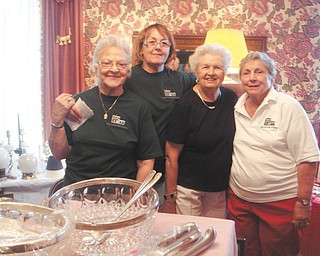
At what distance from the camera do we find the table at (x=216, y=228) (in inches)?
36.0

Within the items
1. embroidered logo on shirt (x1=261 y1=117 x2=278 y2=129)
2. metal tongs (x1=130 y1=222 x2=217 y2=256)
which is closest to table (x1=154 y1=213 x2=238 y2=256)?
metal tongs (x1=130 y1=222 x2=217 y2=256)

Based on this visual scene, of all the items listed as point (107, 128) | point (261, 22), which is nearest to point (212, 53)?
point (107, 128)

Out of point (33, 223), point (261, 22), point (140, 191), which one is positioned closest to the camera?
point (33, 223)

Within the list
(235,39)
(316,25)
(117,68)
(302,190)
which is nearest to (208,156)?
(302,190)

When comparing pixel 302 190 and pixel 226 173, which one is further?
pixel 226 173

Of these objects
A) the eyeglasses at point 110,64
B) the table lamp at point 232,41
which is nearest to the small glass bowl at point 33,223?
the eyeglasses at point 110,64

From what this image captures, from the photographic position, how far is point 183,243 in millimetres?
869

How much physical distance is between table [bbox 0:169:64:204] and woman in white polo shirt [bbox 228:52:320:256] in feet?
4.42

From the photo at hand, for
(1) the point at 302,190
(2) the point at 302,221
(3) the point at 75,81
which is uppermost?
(3) the point at 75,81

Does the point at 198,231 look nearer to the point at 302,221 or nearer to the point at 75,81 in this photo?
the point at 302,221

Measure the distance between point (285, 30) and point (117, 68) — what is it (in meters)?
2.65

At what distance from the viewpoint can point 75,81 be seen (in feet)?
12.0

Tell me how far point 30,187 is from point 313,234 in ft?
6.38

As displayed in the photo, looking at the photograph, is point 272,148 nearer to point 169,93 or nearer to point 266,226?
point 266,226
